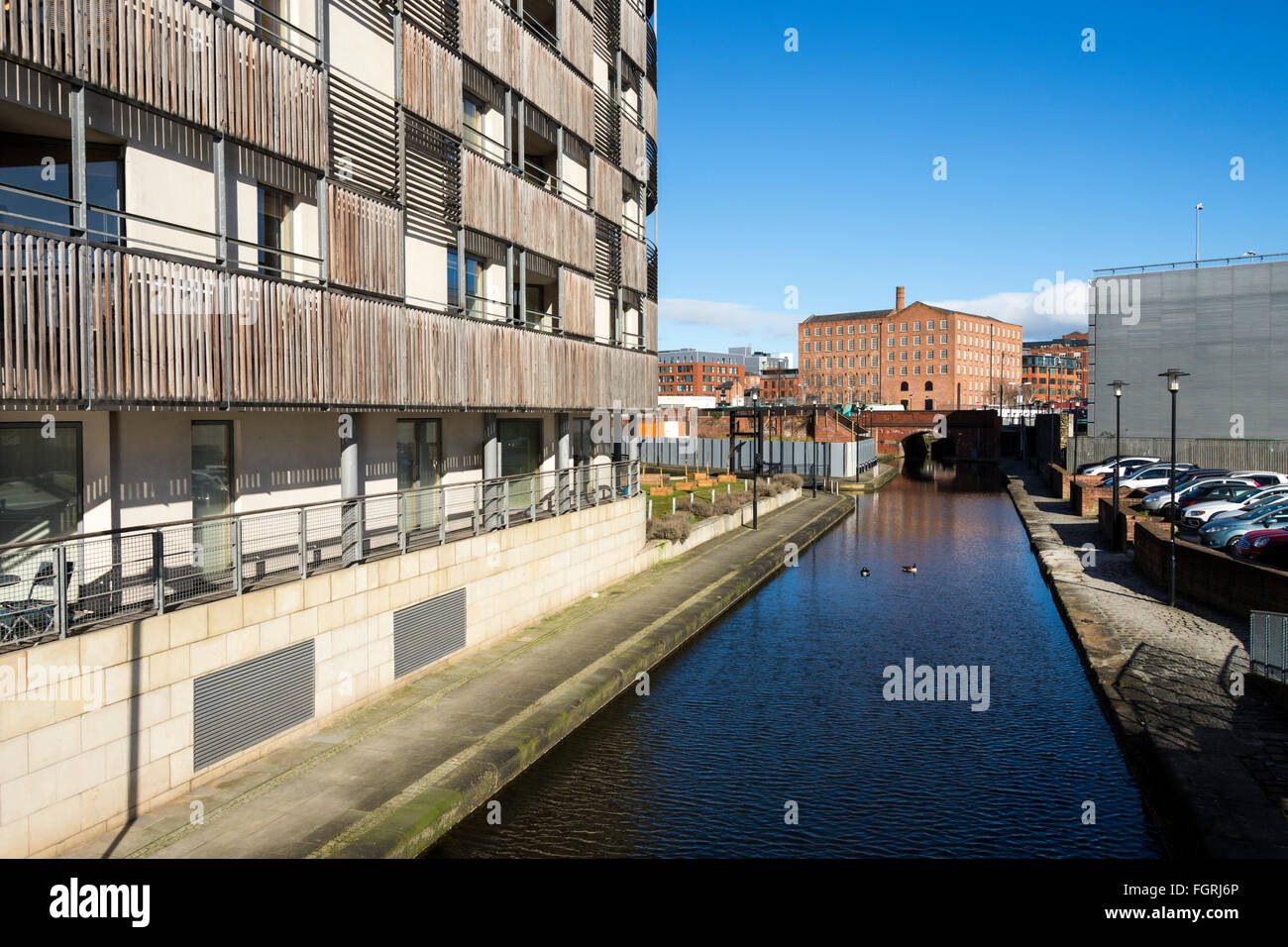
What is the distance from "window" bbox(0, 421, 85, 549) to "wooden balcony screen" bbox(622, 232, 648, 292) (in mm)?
17872

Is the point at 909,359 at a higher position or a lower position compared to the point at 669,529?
higher

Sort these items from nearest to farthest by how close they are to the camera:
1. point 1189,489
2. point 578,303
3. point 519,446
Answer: point 519,446
point 578,303
point 1189,489

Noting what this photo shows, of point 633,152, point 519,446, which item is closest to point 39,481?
point 519,446

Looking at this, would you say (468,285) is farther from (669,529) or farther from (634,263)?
(669,529)

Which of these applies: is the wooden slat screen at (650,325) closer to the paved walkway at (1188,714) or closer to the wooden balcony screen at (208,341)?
the wooden balcony screen at (208,341)

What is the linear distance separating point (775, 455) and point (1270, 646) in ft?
155

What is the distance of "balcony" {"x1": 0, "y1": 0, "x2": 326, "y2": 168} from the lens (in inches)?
355

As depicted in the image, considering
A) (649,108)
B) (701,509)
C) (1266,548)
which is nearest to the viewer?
(1266,548)

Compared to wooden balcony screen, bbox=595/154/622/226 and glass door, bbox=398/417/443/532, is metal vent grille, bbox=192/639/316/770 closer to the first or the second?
glass door, bbox=398/417/443/532

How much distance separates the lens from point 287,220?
1378 centimetres

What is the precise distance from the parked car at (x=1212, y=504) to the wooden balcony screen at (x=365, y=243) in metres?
25.4

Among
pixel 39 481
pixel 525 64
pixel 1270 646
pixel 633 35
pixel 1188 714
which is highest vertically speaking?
pixel 633 35

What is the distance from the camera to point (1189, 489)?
31938mm
